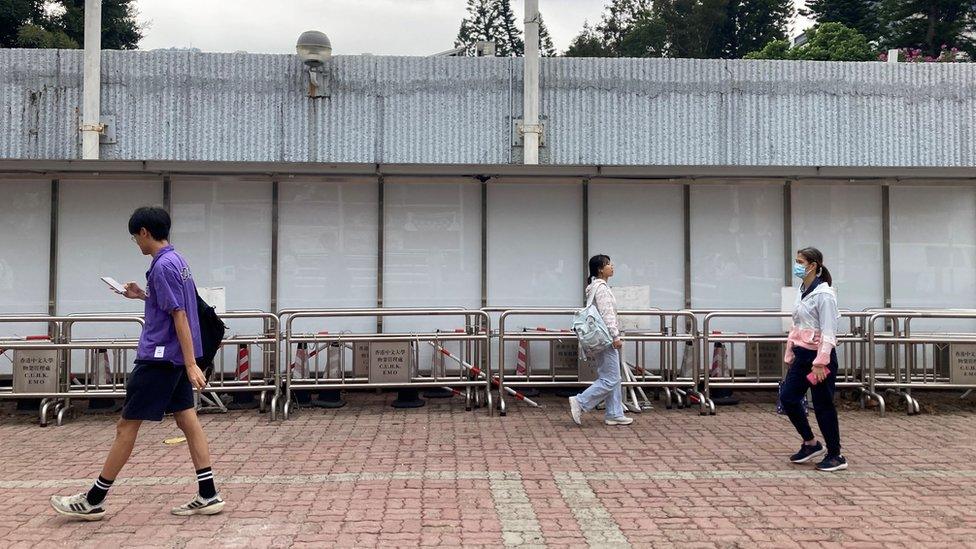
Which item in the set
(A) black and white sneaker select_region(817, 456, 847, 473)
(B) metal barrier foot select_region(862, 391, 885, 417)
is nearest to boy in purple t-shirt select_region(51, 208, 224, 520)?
(A) black and white sneaker select_region(817, 456, 847, 473)

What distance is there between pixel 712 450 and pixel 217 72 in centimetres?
738

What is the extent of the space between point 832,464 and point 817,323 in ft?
3.81

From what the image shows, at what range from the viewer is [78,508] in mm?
5031

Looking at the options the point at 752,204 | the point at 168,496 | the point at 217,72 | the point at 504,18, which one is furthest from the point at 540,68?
the point at 504,18

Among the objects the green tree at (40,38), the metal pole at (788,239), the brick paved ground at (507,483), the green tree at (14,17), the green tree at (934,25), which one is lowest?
the brick paved ground at (507,483)

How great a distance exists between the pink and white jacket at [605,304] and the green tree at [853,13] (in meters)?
40.0

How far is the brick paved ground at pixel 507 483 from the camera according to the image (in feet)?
16.0

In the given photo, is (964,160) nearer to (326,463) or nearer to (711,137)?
(711,137)

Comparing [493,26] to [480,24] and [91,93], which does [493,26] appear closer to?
[480,24]

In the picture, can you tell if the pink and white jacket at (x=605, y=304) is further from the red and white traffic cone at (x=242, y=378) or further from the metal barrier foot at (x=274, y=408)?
the red and white traffic cone at (x=242, y=378)

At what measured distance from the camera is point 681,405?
9.24m

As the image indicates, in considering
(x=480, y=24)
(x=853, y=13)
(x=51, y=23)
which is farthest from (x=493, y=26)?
(x=51, y=23)

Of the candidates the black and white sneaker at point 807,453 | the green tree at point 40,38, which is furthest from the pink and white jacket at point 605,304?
the green tree at point 40,38

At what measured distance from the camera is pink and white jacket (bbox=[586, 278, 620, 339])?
8016 mm
